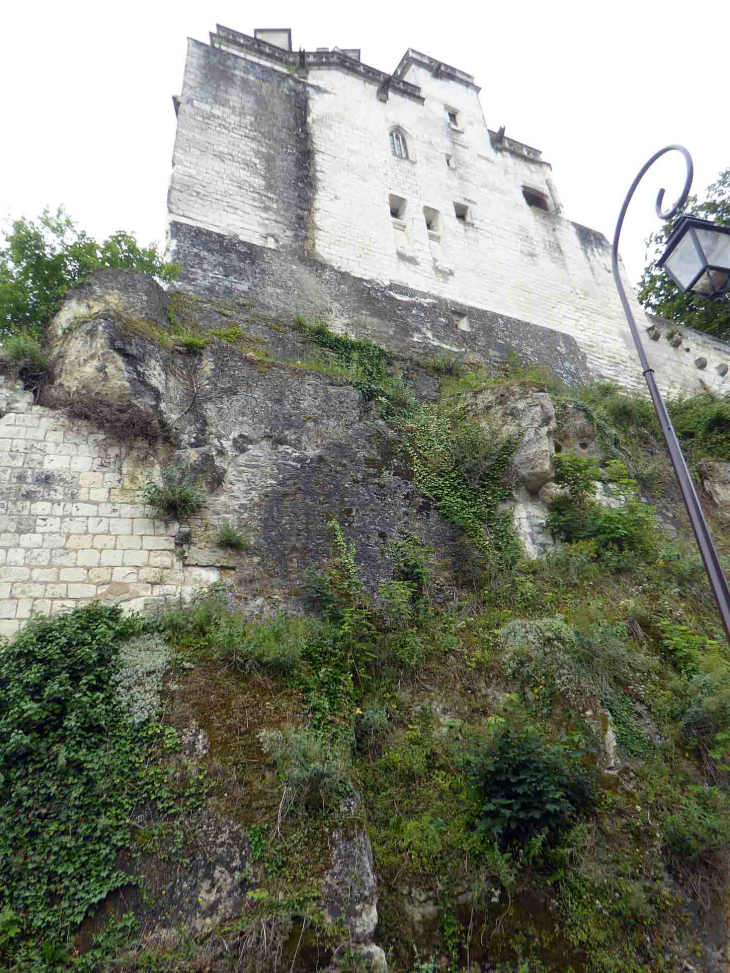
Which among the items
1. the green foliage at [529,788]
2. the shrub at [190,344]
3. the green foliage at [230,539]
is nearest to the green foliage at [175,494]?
the green foliage at [230,539]

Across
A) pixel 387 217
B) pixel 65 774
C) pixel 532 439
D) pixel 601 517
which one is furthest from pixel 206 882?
pixel 387 217

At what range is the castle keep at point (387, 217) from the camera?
1098 centimetres

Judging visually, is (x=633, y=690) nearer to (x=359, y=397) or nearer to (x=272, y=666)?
(x=272, y=666)

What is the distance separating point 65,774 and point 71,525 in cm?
257

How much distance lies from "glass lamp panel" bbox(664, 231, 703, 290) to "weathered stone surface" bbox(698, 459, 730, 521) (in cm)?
643

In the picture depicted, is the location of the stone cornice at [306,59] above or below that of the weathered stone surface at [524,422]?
above

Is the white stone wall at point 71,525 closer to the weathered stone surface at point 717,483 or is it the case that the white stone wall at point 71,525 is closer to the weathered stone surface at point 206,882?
the weathered stone surface at point 206,882

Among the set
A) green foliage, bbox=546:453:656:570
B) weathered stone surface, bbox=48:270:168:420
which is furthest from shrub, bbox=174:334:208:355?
green foliage, bbox=546:453:656:570

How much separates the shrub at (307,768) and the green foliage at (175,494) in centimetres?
266

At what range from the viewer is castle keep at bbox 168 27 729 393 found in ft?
36.0

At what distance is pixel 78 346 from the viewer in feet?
Result: 22.7

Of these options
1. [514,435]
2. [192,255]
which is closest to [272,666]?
[514,435]

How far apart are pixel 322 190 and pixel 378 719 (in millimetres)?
10978

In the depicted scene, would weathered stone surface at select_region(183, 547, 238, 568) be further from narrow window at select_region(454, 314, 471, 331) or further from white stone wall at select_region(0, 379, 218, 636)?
narrow window at select_region(454, 314, 471, 331)
